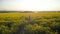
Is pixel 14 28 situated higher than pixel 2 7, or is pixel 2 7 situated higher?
pixel 2 7

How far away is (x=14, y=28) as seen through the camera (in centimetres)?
147

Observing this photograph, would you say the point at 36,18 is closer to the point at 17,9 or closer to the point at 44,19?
the point at 44,19

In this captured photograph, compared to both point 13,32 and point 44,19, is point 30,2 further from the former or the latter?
point 13,32

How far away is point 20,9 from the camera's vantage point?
1535 mm

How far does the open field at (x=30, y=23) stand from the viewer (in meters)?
1.46

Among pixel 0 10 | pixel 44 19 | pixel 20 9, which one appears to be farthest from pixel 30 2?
pixel 0 10

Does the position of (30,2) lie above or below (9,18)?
above

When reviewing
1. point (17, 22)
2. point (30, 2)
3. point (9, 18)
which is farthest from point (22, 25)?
point (30, 2)

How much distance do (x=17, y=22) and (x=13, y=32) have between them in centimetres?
12

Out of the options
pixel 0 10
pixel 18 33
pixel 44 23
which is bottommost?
pixel 18 33

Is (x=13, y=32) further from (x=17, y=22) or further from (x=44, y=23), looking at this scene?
(x=44, y=23)

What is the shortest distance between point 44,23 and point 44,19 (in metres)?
0.05

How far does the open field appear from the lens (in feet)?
4.81

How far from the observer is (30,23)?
149 cm
